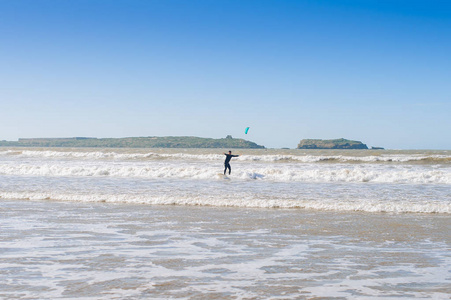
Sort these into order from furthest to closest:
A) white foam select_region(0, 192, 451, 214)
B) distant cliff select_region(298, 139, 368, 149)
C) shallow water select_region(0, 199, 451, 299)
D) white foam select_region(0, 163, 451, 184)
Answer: distant cliff select_region(298, 139, 368, 149)
white foam select_region(0, 163, 451, 184)
white foam select_region(0, 192, 451, 214)
shallow water select_region(0, 199, 451, 299)

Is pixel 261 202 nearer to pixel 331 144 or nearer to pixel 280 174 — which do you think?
pixel 280 174

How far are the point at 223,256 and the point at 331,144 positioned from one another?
119 metres

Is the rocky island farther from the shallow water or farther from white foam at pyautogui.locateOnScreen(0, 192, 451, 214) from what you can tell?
the shallow water

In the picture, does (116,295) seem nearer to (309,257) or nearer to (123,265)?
(123,265)

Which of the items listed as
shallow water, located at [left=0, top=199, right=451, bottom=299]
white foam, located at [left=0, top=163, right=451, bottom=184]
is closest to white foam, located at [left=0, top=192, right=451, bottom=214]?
shallow water, located at [left=0, top=199, right=451, bottom=299]

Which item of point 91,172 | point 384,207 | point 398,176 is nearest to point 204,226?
point 384,207

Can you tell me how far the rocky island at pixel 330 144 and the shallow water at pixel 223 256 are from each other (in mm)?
112760

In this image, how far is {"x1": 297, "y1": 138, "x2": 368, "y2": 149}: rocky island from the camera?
120 m

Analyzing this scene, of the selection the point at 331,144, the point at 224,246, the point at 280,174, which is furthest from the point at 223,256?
the point at 331,144

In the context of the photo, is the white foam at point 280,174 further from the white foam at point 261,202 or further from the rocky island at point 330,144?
the rocky island at point 330,144

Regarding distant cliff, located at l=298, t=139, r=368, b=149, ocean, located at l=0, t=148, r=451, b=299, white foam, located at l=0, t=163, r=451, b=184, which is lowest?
ocean, located at l=0, t=148, r=451, b=299

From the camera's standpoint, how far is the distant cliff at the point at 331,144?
120200 mm

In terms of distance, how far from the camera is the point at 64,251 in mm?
7000

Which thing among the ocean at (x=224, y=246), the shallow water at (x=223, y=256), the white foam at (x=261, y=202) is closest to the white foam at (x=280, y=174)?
the ocean at (x=224, y=246)
